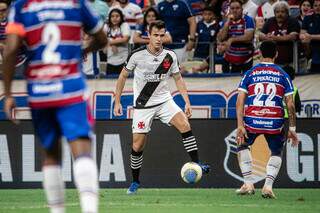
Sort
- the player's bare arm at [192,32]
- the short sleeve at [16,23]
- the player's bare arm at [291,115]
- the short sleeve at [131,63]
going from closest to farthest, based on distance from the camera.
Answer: the short sleeve at [16,23] < the player's bare arm at [291,115] < the short sleeve at [131,63] < the player's bare arm at [192,32]

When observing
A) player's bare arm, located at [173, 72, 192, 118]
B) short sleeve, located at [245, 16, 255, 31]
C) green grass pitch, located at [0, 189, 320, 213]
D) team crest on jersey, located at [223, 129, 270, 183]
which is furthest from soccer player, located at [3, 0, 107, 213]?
short sleeve, located at [245, 16, 255, 31]

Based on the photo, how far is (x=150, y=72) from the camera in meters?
15.6

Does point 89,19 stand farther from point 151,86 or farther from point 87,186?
point 151,86

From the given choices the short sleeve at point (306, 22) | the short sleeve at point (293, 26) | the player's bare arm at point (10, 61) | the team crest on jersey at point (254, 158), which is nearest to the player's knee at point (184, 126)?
the team crest on jersey at point (254, 158)

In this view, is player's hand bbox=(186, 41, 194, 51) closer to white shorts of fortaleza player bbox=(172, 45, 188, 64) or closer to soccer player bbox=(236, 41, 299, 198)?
white shorts of fortaleza player bbox=(172, 45, 188, 64)

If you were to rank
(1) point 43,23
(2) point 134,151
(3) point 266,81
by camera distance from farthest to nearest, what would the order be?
(2) point 134,151, (3) point 266,81, (1) point 43,23

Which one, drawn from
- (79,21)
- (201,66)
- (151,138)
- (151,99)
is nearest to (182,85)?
(151,99)

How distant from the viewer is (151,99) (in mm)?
15719

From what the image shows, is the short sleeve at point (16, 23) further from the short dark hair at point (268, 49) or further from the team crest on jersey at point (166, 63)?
the team crest on jersey at point (166, 63)

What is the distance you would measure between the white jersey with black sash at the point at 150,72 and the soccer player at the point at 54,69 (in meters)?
6.85

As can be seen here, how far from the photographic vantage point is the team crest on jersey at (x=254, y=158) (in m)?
16.6

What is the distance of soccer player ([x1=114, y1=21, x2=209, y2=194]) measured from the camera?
15477 mm

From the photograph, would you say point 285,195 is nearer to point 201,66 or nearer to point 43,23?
point 201,66

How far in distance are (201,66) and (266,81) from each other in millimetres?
5594
